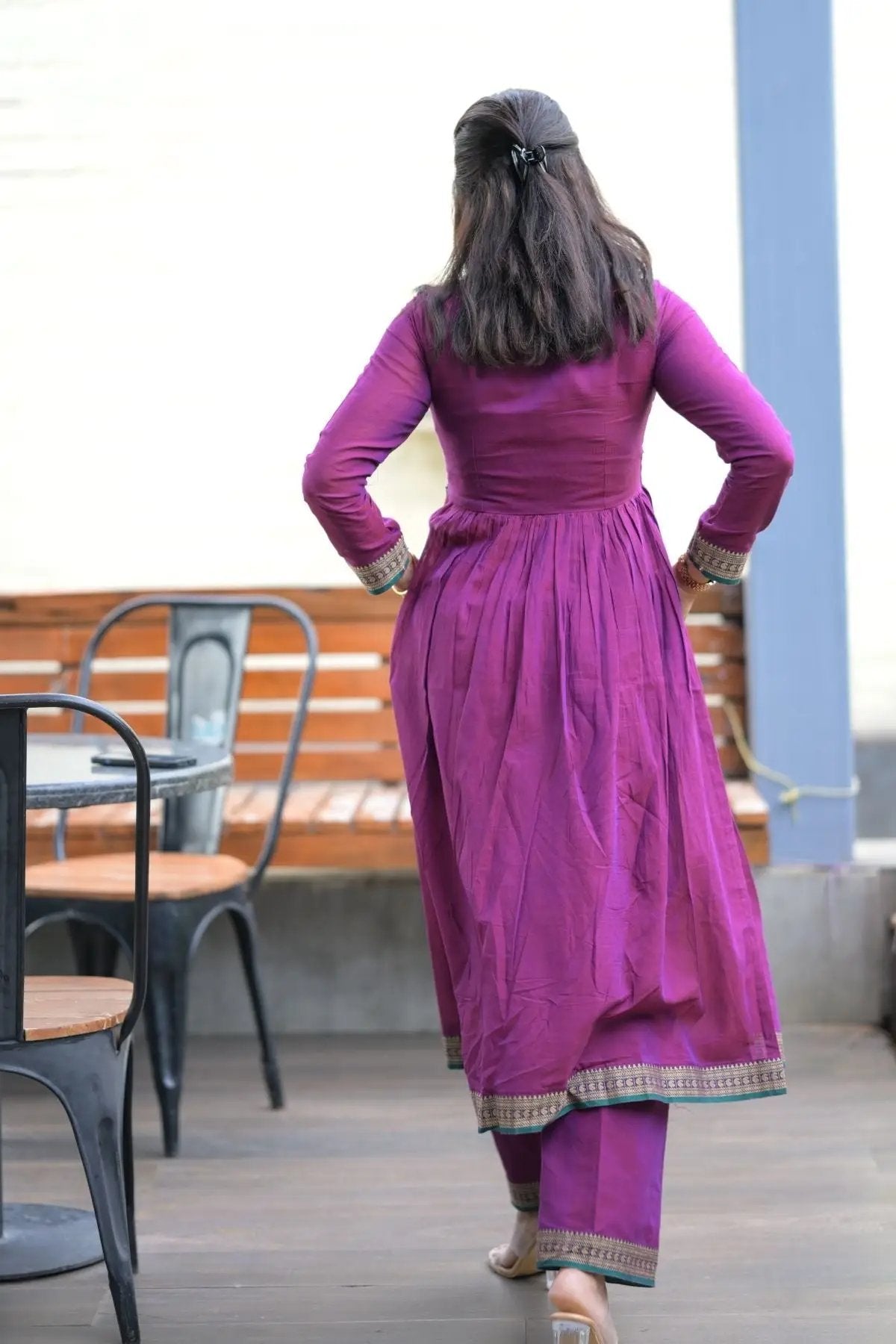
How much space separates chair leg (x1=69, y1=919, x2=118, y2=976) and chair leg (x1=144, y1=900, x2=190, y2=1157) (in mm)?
318

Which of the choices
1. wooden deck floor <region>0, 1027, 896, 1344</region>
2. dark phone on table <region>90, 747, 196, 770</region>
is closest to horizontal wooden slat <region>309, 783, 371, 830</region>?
wooden deck floor <region>0, 1027, 896, 1344</region>

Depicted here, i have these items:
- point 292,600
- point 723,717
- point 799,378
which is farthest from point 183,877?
point 799,378

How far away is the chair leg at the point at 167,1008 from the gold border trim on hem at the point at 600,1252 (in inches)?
46.8

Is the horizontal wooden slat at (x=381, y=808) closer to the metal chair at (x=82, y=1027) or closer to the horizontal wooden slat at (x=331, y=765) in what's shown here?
the horizontal wooden slat at (x=331, y=765)

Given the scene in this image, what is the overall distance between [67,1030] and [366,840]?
66.1 inches

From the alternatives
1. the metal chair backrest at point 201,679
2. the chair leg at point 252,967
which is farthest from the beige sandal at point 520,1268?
the metal chair backrest at point 201,679

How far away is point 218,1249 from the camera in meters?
2.53

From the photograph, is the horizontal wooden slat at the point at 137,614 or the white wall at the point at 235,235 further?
the white wall at the point at 235,235

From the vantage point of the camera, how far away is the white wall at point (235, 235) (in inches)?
182

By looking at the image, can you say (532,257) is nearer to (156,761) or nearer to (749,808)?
(156,761)

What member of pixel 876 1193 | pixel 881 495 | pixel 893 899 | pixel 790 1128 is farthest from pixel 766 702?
pixel 876 1193

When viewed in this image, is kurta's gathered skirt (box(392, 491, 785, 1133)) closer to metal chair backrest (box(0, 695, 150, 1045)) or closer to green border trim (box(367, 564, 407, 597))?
green border trim (box(367, 564, 407, 597))

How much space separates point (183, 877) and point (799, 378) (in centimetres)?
Answer: 186

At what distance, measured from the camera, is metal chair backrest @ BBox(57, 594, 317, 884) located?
3.48 metres
